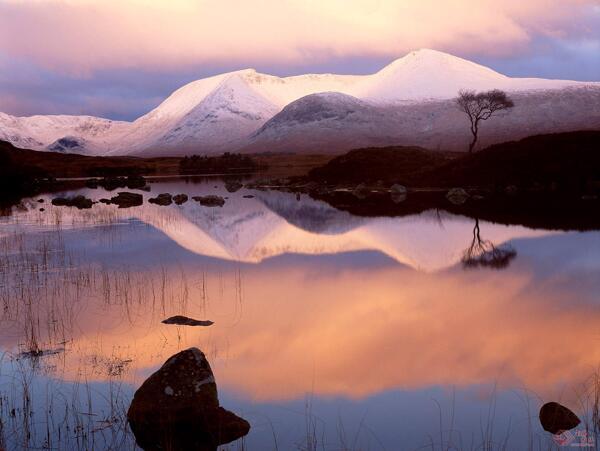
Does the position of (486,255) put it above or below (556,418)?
above

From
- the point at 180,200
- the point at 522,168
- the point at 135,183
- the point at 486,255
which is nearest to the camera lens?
the point at 486,255

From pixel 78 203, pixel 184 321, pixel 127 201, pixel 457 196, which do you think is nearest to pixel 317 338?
pixel 184 321

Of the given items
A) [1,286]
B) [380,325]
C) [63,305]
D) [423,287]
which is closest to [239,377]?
[380,325]

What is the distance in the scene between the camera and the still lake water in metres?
8.94

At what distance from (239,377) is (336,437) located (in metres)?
2.47

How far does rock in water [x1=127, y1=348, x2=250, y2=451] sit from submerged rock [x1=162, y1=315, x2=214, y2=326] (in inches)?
180

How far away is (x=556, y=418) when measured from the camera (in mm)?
8711

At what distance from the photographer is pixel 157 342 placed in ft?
41.1

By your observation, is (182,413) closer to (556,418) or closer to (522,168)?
(556,418)

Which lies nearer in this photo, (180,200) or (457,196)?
(457,196)

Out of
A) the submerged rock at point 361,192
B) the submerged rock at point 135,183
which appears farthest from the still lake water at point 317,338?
the submerged rock at point 135,183

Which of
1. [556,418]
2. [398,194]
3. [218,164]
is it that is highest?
[218,164]

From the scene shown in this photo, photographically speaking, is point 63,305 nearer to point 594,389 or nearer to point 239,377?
point 239,377

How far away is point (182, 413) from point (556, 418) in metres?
4.86
